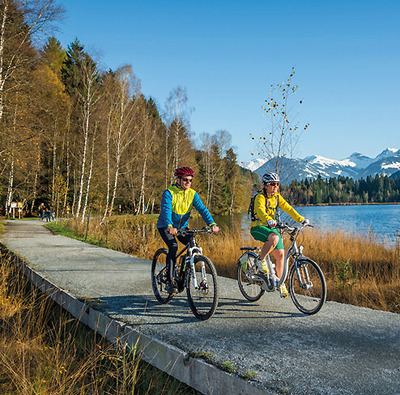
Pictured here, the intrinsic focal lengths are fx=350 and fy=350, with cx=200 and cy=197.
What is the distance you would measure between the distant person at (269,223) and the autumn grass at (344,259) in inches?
79.8

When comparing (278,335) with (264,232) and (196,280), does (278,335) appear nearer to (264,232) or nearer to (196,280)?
(196,280)

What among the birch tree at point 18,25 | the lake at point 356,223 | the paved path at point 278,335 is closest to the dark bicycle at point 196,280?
the paved path at point 278,335

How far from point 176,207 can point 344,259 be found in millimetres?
4914

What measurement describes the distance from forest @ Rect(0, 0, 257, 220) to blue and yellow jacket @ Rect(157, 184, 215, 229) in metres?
5.98

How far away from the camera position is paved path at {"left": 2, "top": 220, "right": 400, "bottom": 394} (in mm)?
2830

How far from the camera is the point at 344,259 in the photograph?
7.85 m

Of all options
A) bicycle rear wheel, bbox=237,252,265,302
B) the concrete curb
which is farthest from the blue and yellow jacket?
the concrete curb

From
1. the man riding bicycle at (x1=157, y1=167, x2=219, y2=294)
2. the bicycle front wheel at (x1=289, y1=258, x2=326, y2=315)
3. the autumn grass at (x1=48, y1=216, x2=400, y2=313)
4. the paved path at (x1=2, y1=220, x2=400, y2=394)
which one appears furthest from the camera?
the autumn grass at (x1=48, y1=216, x2=400, y2=313)

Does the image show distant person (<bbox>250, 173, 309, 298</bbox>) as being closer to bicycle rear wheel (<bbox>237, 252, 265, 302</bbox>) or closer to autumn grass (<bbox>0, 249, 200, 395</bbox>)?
bicycle rear wheel (<bbox>237, 252, 265, 302</bbox>)

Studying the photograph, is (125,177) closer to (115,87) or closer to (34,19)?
(115,87)

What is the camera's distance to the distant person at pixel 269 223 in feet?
15.3

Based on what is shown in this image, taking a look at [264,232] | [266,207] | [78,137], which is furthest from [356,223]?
[78,137]

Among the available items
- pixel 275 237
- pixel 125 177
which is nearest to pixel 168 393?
pixel 275 237

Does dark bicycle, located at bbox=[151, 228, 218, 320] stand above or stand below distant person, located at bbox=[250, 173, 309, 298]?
below
